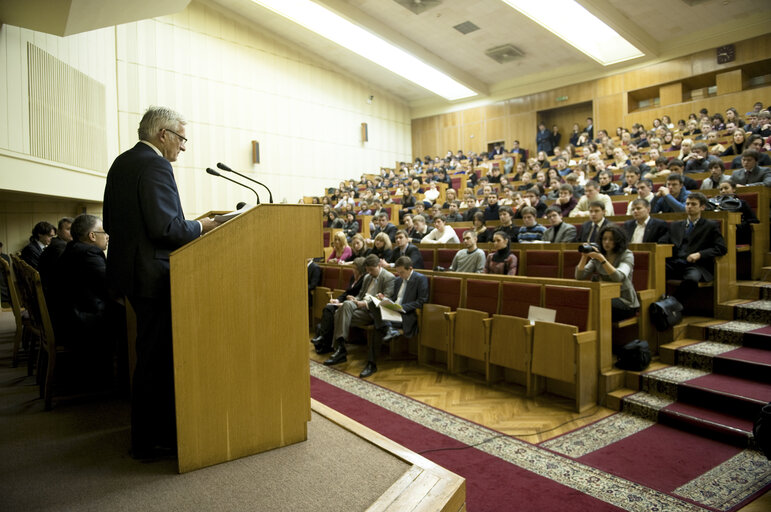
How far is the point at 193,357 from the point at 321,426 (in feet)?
1.47

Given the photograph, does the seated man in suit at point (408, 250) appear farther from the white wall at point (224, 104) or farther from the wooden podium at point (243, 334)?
the white wall at point (224, 104)

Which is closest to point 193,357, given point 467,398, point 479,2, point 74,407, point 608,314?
point 74,407

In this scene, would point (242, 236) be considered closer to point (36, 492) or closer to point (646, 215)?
point (36, 492)

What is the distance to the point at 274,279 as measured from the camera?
3.91 ft

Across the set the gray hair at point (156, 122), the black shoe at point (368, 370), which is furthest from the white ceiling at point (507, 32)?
the gray hair at point (156, 122)

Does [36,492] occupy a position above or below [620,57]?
below

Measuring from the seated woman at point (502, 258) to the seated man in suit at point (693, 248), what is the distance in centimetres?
91

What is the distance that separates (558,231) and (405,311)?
1.32m

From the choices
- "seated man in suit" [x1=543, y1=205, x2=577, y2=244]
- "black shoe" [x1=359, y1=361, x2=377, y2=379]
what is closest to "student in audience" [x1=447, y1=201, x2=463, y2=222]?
"seated man in suit" [x1=543, y1=205, x2=577, y2=244]

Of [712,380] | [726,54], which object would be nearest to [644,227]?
[712,380]

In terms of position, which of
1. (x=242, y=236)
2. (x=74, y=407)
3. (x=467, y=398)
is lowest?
(x=467, y=398)

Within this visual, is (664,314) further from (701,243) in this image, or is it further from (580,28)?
(580,28)

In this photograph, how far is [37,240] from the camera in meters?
3.69

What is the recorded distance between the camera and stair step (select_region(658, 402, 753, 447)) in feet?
6.11
